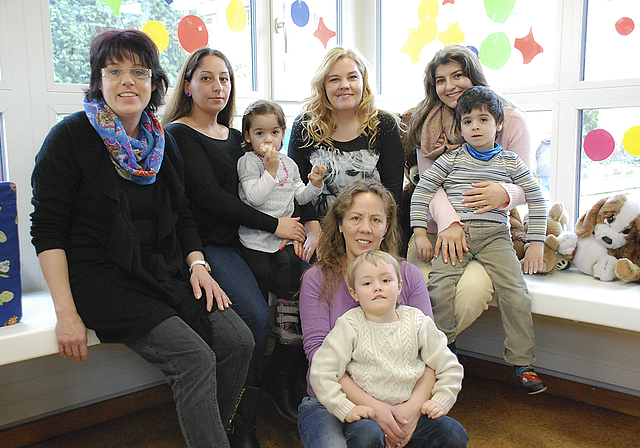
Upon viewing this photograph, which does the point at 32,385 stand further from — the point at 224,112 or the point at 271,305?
the point at 224,112

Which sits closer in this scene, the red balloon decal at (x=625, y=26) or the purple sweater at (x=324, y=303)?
the purple sweater at (x=324, y=303)

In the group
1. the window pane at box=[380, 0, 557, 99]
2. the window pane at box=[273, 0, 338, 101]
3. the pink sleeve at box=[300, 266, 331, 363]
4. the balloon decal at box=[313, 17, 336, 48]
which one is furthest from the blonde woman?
the balloon decal at box=[313, 17, 336, 48]

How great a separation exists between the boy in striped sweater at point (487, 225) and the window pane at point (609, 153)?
0.43 meters

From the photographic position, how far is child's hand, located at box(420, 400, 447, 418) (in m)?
1.32

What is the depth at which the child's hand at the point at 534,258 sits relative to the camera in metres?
1.86

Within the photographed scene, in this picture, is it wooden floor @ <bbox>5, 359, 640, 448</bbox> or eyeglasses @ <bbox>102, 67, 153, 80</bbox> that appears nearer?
eyeglasses @ <bbox>102, 67, 153, 80</bbox>

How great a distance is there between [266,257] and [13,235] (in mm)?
780

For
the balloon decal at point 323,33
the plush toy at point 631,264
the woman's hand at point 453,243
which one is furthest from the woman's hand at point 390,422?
the balloon decal at point 323,33

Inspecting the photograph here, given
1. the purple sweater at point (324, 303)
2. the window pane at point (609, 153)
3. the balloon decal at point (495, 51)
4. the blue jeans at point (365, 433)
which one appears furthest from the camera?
the balloon decal at point (495, 51)

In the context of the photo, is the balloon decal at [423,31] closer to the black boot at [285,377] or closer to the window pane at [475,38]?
the window pane at [475,38]

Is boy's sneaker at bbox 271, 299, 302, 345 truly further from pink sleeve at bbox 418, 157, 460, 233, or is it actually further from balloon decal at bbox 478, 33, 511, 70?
balloon decal at bbox 478, 33, 511, 70

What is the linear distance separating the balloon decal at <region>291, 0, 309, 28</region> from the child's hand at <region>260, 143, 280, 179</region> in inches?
44.4

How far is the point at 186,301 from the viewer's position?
1.54m

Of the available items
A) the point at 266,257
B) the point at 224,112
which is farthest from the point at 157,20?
the point at 266,257
